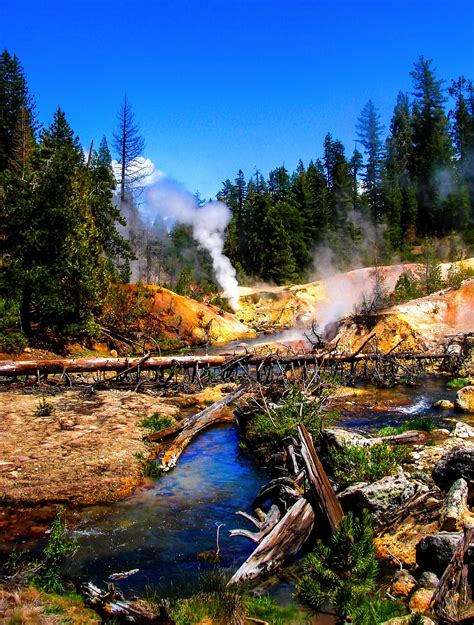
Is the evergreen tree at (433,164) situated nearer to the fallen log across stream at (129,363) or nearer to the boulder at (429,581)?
the fallen log across stream at (129,363)

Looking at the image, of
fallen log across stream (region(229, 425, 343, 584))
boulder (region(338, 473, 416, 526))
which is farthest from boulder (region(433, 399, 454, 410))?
fallen log across stream (region(229, 425, 343, 584))

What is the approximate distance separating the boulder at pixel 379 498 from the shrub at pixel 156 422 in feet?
21.6

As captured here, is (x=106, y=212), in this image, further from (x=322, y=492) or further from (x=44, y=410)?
(x=322, y=492)

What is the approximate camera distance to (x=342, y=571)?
5.80 m

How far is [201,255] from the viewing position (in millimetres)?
82312

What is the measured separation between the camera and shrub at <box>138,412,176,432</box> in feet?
43.3

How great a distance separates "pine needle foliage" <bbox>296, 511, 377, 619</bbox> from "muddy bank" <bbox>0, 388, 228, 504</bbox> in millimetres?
4565

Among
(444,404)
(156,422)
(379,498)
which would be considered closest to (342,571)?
(379,498)

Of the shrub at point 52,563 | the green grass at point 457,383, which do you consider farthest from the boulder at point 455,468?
the green grass at point 457,383

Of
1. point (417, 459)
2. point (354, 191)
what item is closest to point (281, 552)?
point (417, 459)

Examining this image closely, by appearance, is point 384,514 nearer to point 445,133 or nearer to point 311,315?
point 311,315

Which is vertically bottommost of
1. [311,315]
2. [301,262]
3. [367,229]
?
[311,315]

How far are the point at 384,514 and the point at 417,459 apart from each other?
13.2 feet

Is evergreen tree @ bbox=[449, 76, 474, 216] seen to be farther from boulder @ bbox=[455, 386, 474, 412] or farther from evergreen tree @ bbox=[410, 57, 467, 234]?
boulder @ bbox=[455, 386, 474, 412]
